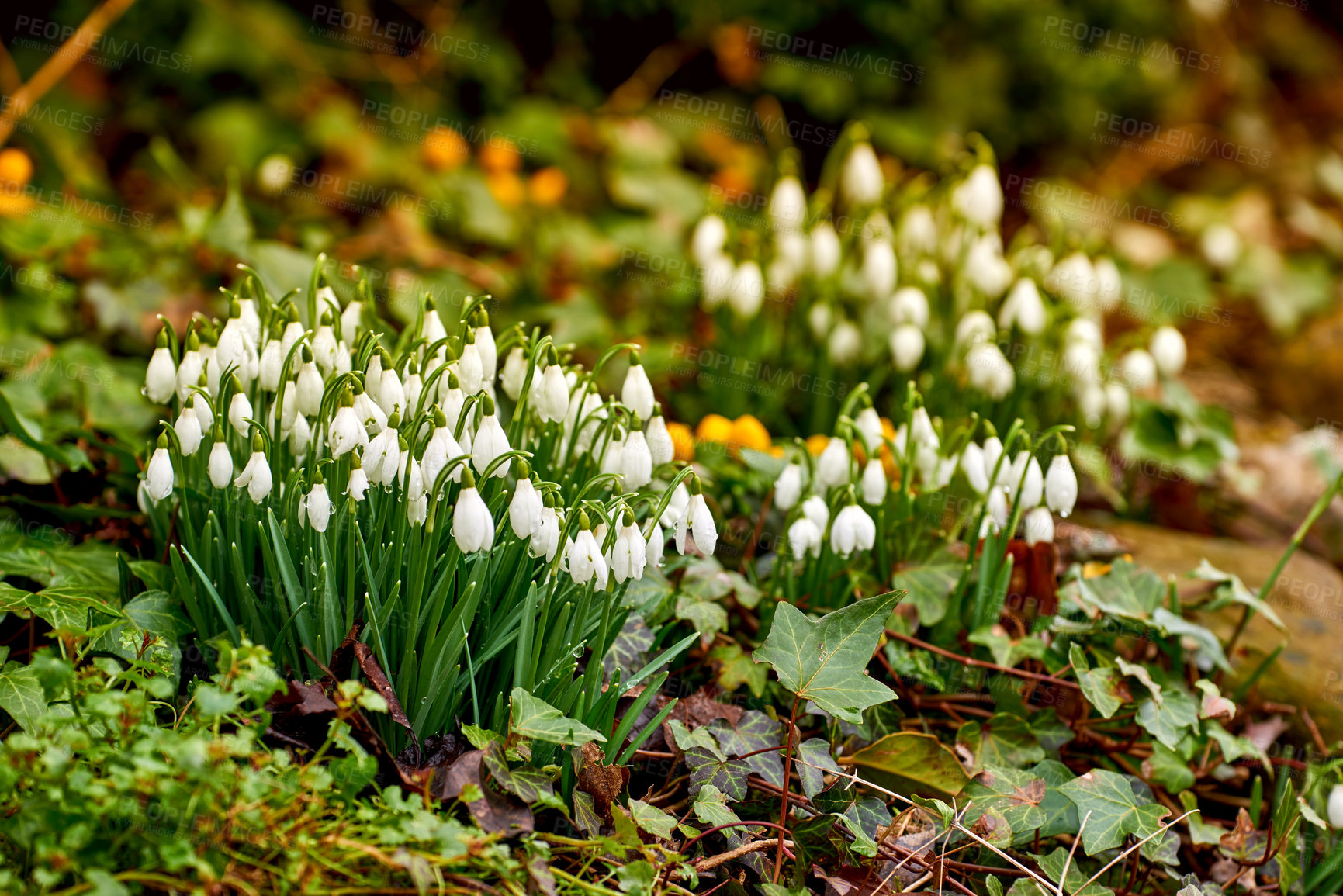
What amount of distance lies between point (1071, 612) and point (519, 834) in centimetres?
159

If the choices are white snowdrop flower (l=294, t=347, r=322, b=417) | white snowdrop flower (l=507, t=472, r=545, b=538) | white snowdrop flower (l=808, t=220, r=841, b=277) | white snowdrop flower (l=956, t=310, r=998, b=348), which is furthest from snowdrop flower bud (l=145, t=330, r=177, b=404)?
white snowdrop flower (l=956, t=310, r=998, b=348)

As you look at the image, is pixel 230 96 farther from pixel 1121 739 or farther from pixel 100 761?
pixel 1121 739

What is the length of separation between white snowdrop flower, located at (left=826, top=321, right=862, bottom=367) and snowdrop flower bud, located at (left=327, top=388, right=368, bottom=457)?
201 centimetres

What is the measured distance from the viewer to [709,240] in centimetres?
358

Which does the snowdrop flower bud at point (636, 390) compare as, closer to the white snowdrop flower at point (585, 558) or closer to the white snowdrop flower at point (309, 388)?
the white snowdrop flower at point (585, 558)

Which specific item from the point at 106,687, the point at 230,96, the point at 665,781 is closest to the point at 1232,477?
the point at 665,781

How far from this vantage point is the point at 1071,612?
2648 millimetres

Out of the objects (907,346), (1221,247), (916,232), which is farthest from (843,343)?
(1221,247)

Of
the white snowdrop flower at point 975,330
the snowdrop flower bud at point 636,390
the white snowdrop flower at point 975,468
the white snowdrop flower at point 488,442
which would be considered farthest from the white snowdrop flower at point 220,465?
the white snowdrop flower at point 975,330

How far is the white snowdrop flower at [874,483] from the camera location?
8.04ft

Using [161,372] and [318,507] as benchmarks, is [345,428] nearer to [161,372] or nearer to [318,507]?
[318,507]

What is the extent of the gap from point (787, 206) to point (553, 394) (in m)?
1.86

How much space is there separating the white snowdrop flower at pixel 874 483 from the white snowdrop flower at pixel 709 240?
134cm

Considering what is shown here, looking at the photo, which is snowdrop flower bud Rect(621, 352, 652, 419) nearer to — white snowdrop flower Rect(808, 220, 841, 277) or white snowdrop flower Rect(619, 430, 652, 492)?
white snowdrop flower Rect(619, 430, 652, 492)
